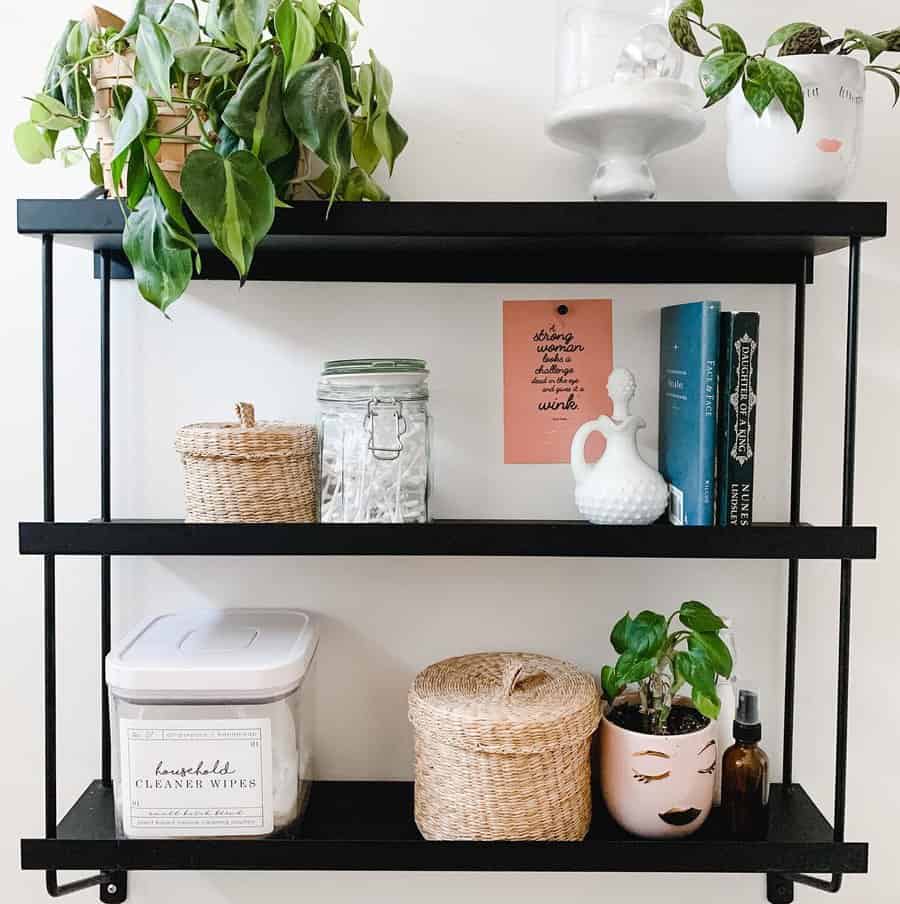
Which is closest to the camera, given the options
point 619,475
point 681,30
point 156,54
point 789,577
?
point 156,54

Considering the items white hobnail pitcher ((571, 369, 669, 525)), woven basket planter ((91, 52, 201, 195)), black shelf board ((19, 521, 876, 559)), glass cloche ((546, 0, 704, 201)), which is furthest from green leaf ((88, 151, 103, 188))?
white hobnail pitcher ((571, 369, 669, 525))

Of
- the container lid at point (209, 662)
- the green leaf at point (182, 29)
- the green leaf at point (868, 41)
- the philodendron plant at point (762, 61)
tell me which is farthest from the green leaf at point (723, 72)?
the container lid at point (209, 662)

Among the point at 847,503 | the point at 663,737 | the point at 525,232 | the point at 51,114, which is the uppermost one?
the point at 51,114

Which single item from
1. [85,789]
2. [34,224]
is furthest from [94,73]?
[85,789]

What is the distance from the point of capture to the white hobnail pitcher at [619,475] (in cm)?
95

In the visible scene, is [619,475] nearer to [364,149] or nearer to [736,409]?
[736,409]

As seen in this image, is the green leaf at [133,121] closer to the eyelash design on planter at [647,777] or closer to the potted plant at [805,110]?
the potted plant at [805,110]

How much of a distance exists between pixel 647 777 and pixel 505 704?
16 centimetres

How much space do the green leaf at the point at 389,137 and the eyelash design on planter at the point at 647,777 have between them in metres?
0.66

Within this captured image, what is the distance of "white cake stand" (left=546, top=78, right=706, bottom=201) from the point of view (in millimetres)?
887

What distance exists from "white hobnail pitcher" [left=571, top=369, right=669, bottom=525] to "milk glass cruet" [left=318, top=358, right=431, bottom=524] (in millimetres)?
166

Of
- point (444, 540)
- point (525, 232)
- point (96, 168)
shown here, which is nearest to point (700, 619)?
point (444, 540)

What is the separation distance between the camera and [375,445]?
931 millimetres

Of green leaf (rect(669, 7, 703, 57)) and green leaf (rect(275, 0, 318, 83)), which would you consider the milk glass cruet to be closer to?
green leaf (rect(275, 0, 318, 83))
